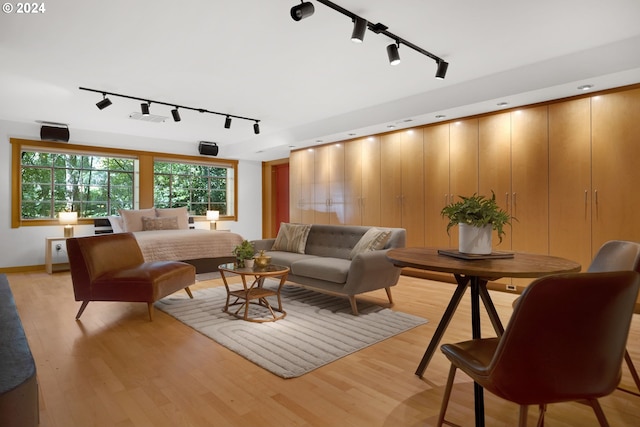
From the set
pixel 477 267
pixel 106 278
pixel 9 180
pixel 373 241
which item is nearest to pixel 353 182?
pixel 373 241

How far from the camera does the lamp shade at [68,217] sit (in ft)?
20.7

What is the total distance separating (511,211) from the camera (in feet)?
15.2

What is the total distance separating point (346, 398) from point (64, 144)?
22.9 ft

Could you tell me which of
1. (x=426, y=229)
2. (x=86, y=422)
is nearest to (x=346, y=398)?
(x=86, y=422)

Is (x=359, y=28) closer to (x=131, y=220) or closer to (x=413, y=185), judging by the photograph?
(x=413, y=185)

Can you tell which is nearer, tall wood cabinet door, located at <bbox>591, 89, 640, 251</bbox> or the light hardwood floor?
the light hardwood floor

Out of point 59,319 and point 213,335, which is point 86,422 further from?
point 59,319

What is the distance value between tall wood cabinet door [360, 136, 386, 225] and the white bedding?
7.39 feet

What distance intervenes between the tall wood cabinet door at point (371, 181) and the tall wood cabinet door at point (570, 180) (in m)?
2.46

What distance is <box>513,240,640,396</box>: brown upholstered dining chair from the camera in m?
1.89

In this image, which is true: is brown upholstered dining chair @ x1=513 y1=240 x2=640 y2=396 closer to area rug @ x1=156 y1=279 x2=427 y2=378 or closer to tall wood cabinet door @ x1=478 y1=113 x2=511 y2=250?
area rug @ x1=156 y1=279 x2=427 y2=378

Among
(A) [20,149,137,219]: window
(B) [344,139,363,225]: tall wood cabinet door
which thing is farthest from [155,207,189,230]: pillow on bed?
(B) [344,139,363,225]: tall wood cabinet door

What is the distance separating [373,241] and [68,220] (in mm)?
5527

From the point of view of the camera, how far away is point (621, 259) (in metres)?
1.99
